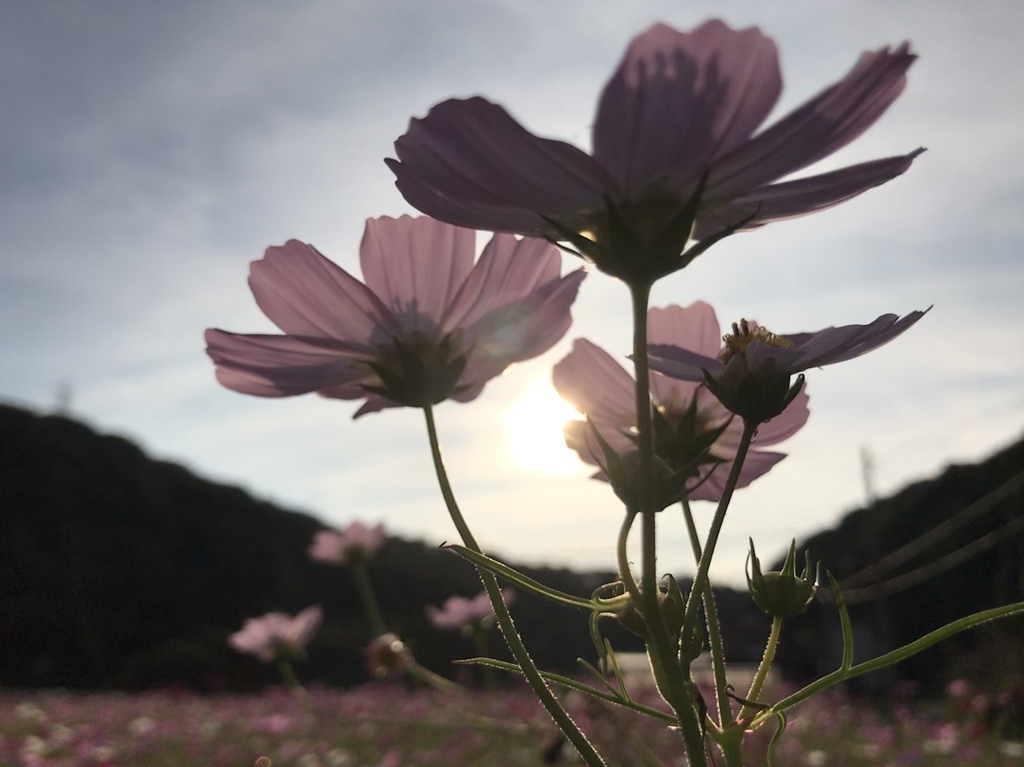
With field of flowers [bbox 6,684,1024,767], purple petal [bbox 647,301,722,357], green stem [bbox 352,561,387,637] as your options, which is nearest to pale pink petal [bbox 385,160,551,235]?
purple petal [bbox 647,301,722,357]


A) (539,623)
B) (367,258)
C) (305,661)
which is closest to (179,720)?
(305,661)

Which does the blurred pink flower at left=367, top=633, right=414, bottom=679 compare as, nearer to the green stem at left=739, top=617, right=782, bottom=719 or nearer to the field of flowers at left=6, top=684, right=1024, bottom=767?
the field of flowers at left=6, top=684, right=1024, bottom=767

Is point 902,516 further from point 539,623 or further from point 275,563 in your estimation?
point 275,563

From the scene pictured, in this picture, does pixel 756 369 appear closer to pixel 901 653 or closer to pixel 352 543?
pixel 901 653

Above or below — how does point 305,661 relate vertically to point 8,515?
below

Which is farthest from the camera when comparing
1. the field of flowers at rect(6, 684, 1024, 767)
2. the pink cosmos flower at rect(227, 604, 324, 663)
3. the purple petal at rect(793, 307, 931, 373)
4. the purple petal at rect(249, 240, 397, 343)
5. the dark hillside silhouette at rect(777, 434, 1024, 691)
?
the dark hillside silhouette at rect(777, 434, 1024, 691)

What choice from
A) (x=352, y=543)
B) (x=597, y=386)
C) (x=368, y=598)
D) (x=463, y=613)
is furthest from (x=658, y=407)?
(x=463, y=613)

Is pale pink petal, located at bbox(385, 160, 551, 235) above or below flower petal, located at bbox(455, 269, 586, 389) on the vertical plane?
above
